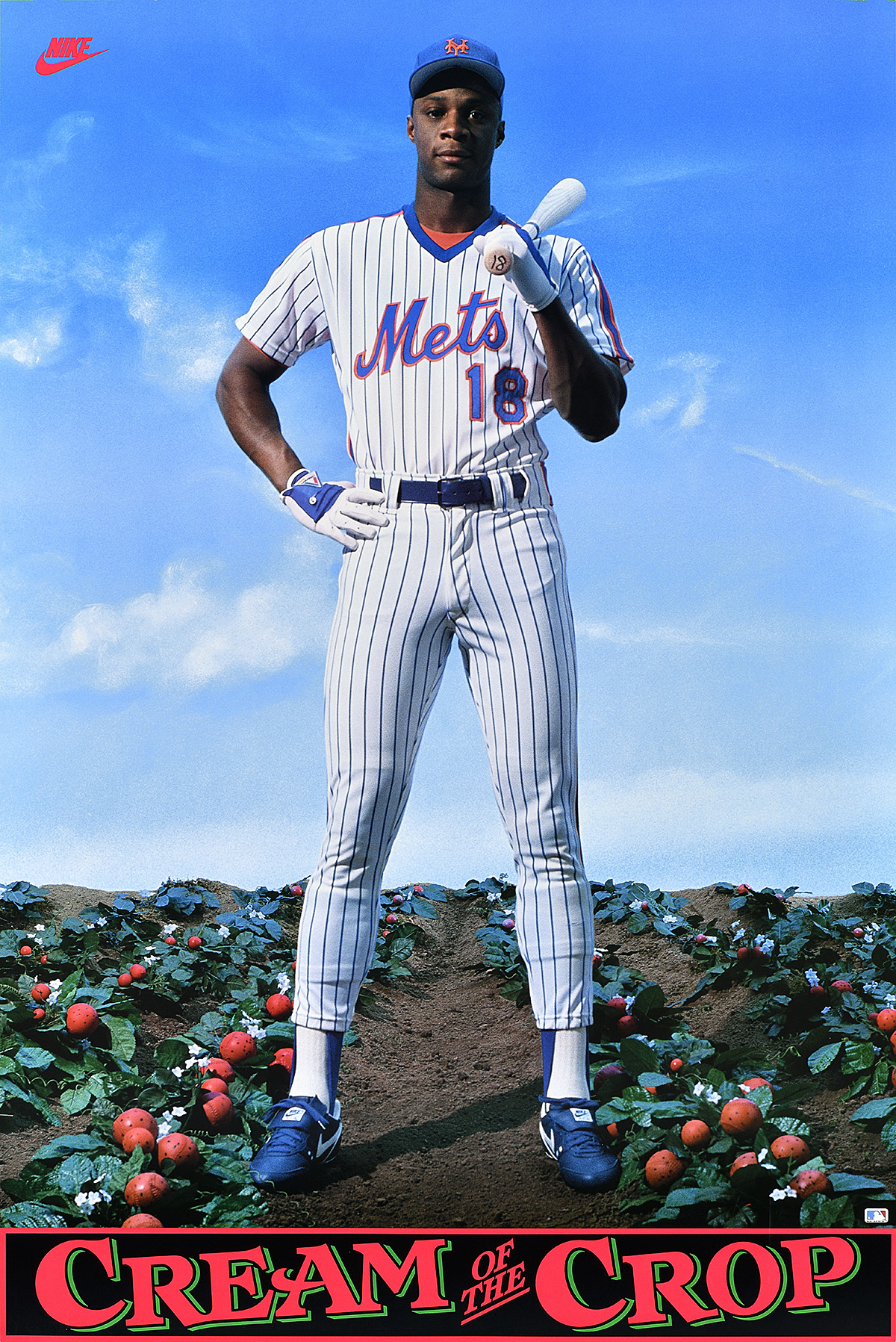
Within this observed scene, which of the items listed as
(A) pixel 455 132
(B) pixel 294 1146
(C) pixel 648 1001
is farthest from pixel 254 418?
(C) pixel 648 1001

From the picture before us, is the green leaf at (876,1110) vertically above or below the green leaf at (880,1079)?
below

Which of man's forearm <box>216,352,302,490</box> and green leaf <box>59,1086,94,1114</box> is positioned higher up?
man's forearm <box>216,352,302,490</box>

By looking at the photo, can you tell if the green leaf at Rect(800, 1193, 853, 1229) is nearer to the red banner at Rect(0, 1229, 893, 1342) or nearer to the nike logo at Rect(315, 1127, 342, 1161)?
the red banner at Rect(0, 1229, 893, 1342)

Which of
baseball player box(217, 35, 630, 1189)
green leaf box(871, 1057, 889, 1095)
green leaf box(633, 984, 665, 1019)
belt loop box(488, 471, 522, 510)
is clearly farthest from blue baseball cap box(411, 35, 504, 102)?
green leaf box(871, 1057, 889, 1095)

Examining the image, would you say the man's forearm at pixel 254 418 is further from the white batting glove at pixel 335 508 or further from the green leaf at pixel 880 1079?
the green leaf at pixel 880 1079

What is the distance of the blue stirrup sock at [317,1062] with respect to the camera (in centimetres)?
242

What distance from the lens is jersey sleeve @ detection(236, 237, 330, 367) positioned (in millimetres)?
2607

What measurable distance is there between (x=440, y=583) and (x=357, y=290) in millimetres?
672

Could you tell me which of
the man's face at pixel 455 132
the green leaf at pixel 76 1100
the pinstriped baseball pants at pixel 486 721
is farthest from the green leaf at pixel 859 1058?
the man's face at pixel 455 132

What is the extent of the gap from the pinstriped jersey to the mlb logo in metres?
1.58

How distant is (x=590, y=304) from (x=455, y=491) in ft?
1.71

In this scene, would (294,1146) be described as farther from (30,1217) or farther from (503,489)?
(503,489)

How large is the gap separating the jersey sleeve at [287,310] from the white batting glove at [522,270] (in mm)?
527

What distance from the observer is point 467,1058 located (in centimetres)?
348
